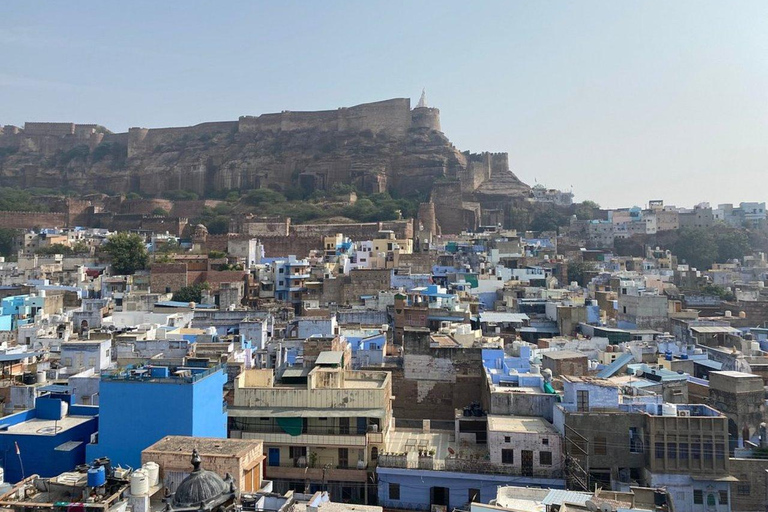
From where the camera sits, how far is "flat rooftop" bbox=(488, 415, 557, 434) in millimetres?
12297

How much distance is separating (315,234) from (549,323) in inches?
963

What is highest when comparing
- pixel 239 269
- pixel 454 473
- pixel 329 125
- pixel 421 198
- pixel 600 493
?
pixel 329 125

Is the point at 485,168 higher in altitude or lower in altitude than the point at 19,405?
higher

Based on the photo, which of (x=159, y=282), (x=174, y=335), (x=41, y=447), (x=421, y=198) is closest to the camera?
(x=41, y=447)

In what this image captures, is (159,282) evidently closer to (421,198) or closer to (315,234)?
(315,234)

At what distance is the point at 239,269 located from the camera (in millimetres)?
32500

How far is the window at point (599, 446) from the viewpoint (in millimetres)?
12016

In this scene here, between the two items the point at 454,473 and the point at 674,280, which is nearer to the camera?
the point at 454,473

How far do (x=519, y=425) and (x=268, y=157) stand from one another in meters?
53.9

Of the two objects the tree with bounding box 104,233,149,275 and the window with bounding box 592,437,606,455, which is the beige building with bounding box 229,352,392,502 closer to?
the window with bounding box 592,437,606,455

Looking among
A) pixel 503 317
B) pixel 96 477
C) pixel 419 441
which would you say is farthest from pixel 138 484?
pixel 503 317

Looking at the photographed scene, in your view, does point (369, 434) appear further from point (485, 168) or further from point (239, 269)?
point (485, 168)

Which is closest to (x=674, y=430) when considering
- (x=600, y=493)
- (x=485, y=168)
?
(x=600, y=493)

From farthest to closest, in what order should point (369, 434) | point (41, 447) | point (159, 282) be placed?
point (159, 282) < point (369, 434) < point (41, 447)
